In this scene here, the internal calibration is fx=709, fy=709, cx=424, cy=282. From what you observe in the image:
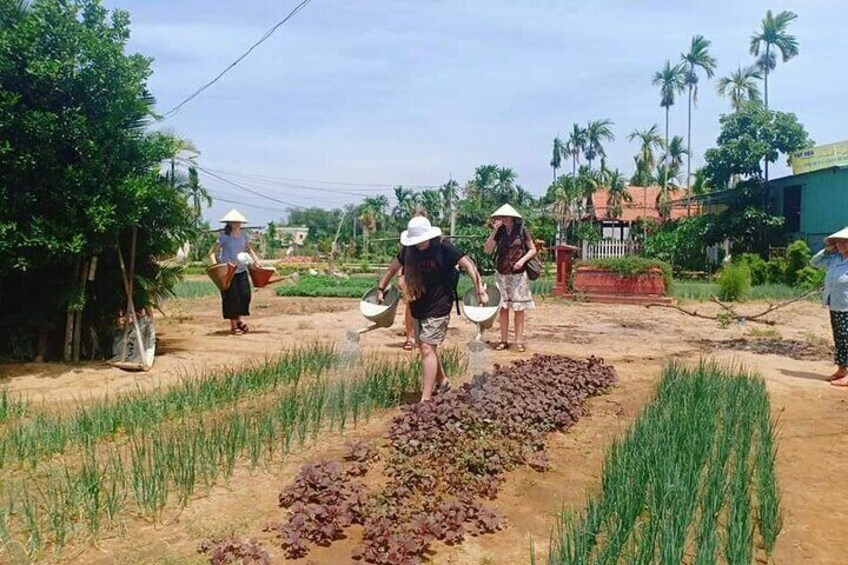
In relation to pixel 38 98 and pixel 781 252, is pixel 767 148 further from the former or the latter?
pixel 38 98

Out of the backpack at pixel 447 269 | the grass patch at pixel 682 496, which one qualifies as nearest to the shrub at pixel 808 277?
the grass patch at pixel 682 496

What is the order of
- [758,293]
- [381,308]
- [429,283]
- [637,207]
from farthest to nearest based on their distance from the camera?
[637,207]
[758,293]
[381,308]
[429,283]

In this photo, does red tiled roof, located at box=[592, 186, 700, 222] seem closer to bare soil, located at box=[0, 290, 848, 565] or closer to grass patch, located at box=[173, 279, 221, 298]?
grass patch, located at box=[173, 279, 221, 298]

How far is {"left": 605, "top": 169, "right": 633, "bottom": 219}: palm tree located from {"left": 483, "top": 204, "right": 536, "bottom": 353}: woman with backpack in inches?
1161

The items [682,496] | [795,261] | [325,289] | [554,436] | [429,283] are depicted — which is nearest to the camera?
[682,496]

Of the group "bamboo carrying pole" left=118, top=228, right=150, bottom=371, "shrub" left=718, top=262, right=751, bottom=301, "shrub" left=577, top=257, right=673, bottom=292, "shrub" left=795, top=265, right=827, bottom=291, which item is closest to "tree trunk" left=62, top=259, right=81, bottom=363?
"bamboo carrying pole" left=118, top=228, right=150, bottom=371

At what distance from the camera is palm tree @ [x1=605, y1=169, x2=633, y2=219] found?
35969 millimetres

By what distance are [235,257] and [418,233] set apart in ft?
15.4

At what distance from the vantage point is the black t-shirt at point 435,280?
5320mm

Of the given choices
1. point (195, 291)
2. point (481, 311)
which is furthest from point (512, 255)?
point (195, 291)

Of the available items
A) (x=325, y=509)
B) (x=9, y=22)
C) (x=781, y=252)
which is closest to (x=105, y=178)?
(x=9, y=22)

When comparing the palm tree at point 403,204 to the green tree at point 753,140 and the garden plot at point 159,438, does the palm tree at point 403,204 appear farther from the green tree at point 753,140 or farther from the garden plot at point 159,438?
the garden plot at point 159,438

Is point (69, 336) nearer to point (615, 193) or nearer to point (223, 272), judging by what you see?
point (223, 272)

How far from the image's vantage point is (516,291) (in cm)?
793
